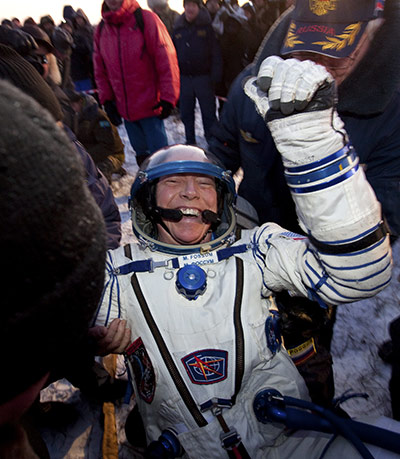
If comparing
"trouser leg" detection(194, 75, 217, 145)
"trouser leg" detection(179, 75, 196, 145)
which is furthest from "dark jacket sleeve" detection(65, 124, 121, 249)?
"trouser leg" detection(179, 75, 196, 145)

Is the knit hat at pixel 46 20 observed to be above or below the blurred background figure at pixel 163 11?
above

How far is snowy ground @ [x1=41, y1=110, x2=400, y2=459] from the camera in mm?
2000

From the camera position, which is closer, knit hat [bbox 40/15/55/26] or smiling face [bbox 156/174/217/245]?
smiling face [bbox 156/174/217/245]

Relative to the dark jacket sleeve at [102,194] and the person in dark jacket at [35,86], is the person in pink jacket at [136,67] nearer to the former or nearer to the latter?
the dark jacket sleeve at [102,194]

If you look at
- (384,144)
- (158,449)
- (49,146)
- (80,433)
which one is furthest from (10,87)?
(80,433)

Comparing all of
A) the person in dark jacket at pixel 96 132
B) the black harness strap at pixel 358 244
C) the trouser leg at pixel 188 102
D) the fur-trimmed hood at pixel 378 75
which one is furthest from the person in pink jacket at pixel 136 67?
the black harness strap at pixel 358 244

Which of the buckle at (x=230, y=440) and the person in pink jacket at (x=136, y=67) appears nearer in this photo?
the buckle at (x=230, y=440)

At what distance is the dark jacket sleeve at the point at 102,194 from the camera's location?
79.0 inches

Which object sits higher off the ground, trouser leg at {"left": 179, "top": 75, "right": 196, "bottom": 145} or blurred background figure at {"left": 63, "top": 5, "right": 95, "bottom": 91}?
blurred background figure at {"left": 63, "top": 5, "right": 95, "bottom": 91}

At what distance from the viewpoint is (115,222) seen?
2.31 metres

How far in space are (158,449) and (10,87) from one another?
150 centimetres

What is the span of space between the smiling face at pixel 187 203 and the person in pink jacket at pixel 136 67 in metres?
2.50

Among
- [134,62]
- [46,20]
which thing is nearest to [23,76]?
[134,62]

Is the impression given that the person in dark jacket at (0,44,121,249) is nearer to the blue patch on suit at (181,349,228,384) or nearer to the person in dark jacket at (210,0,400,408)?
the blue patch on suit at (181,349,228,384)
